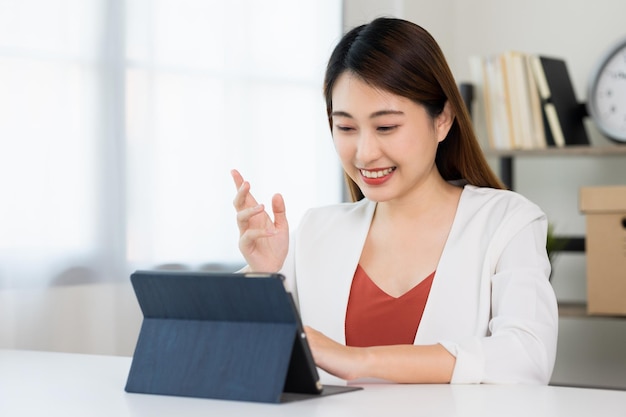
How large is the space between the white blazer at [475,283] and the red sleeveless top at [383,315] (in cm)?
3

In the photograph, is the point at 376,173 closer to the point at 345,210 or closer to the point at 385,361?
the point at 345,210

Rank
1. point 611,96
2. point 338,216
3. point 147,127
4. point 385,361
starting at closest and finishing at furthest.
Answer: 1. point 385,361
2. point 338,216
3. point 147,127
4. point 611,96

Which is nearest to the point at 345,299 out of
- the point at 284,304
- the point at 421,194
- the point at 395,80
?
the point at 421,194

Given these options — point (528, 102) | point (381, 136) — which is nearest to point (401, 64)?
point (381, 136)

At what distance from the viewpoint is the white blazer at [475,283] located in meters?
1.48

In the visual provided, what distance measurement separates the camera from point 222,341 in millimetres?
1228

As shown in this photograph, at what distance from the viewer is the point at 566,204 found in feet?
11.3

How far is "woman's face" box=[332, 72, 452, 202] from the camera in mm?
1739

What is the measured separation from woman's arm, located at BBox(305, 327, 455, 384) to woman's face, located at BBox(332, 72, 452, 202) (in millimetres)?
440

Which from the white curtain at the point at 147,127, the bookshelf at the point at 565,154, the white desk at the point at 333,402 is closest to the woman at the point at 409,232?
the white desk at the point at 333,402

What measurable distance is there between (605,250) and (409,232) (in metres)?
1.21

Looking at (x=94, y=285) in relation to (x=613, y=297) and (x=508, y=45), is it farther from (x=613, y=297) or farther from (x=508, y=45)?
(x=508, y=45)

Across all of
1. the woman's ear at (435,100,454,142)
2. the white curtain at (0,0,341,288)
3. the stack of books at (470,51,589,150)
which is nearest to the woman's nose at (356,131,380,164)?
the woman's ear at (435,100,454,142)

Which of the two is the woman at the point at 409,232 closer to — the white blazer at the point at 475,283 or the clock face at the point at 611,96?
the white blazer at the point at 475,283
